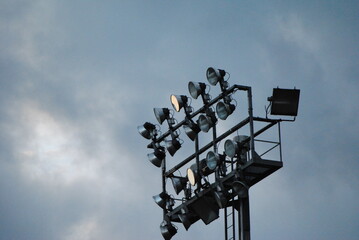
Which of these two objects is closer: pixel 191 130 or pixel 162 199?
pixel 191 130

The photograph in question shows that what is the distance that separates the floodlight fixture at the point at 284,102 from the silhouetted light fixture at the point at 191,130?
111 inches

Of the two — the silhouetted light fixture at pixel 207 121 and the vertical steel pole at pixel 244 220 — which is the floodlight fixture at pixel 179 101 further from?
the vertical steel pole at pixel 244 220

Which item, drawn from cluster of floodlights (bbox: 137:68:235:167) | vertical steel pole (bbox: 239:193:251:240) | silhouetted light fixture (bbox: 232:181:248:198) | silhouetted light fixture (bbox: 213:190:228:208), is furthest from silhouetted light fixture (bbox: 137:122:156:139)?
silhouetted light fixture (bbox: 232:181:248:198)

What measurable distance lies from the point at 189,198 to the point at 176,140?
2.02m

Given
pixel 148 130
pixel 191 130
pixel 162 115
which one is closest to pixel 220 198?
pixel 191 130

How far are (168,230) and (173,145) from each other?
8.49 feet

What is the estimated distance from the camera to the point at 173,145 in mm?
46875

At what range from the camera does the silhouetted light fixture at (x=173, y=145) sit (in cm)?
4684

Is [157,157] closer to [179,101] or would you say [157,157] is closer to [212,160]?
[179,101]

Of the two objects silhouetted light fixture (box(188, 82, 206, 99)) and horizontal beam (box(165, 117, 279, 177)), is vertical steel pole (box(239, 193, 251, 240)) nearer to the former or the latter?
horizontal beam (box(165, 117, 279, 177))

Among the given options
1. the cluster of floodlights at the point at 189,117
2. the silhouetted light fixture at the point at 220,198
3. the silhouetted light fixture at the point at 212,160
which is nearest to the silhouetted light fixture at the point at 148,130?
the cluster of floodlights at the point at 189,117

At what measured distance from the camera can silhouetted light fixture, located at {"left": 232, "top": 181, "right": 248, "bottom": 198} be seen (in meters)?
43.0

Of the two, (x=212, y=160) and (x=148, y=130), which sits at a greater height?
(x=148, y=130)

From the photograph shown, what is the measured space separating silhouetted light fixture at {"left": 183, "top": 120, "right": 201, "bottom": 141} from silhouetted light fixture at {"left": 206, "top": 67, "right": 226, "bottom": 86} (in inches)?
59.5
